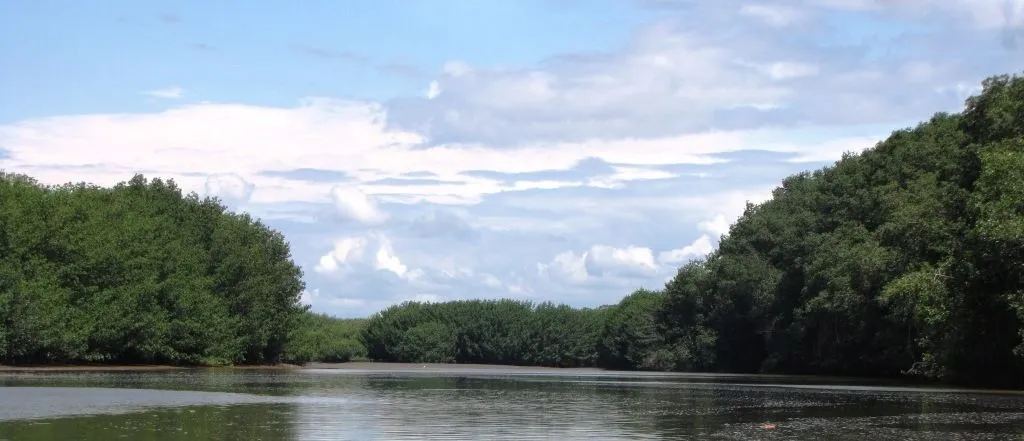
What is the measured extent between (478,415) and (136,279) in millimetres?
64761

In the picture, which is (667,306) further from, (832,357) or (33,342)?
(33,342)

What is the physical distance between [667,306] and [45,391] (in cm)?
9910

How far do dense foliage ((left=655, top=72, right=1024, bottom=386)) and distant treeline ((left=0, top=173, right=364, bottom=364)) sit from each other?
45.8m

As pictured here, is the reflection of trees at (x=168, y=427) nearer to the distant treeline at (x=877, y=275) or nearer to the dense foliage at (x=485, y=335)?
the distant treeline at (x=877, y=275)

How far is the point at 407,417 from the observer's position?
36.1 metres

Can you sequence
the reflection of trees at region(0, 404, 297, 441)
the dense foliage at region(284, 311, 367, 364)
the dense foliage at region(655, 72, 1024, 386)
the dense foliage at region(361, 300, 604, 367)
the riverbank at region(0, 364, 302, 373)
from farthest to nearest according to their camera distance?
the dense foliage at region(361, 300, 604, 367), the dense foliage at region(284, 311, 367, 364), the riverbank at region(0, 364, 302, 373), the dense foliage at region(655, 72, 1024, 386), the reflection of trees at region(0, 404, 297, 441)

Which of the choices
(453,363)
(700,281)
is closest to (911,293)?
(700,281)

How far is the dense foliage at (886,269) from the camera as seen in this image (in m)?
56.3

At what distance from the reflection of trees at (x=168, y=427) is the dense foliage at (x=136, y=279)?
46.8m

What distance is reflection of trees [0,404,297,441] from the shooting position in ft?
89.6

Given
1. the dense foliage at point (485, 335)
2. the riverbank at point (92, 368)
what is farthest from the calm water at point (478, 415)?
the dense foliage at point (485, 335)

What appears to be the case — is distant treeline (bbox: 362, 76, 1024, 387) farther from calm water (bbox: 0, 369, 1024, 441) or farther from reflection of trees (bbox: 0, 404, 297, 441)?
reflection of trees (bbox: 0, 404, 297, 441)

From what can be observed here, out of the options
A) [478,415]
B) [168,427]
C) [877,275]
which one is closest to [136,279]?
[877,275]

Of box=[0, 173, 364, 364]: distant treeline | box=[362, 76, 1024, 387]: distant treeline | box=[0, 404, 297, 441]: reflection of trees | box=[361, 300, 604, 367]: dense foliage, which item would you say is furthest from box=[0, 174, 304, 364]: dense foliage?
box=[361, 300, 604, 367]: dense foliage
